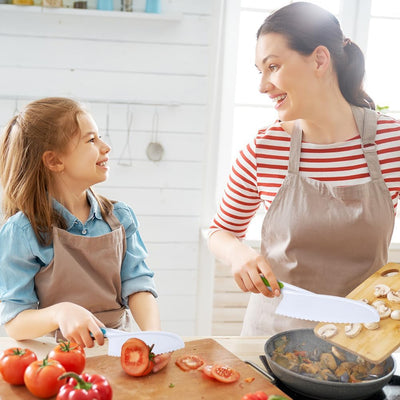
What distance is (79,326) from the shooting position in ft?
3.73

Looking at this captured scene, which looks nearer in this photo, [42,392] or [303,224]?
[42,392]

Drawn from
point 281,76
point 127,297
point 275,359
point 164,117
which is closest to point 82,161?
point 127,297

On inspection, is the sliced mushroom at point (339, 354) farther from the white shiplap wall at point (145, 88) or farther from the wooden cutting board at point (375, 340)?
the white shiplap wall at point (145, 88)

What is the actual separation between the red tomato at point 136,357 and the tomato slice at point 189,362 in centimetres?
7

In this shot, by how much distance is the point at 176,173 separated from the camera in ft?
8.52

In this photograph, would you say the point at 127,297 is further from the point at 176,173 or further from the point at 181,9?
the point at 181,9

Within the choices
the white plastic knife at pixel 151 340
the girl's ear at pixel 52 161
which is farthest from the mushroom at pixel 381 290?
the girl's ear at pixel 52 161

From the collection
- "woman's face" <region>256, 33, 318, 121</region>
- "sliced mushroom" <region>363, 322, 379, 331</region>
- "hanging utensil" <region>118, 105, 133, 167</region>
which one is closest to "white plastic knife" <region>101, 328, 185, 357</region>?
"sliced mushroom" <region>363, 322, 379, 331</region>

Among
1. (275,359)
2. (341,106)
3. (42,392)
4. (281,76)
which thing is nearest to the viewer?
(42,392)

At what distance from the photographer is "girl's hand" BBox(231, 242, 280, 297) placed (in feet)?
3.95

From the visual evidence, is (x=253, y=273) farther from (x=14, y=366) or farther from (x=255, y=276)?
(x=14, y=366)

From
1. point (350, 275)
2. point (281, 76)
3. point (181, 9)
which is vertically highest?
point (181, 9)

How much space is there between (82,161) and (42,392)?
1.94ft

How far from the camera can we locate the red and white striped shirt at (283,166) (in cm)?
146
